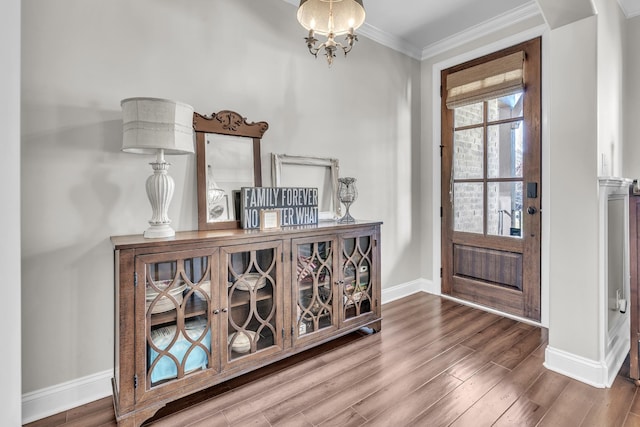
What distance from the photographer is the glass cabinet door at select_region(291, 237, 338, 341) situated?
212cm

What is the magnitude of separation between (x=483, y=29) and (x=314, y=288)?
283cm

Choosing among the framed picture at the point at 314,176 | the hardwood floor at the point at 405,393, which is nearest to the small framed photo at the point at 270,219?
the framed picture at the point at 314,176

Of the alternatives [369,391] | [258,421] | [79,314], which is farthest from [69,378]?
[369,391]

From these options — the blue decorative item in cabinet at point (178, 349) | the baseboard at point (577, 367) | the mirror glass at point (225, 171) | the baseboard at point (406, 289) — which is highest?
the mirror glass at point (225, 171)

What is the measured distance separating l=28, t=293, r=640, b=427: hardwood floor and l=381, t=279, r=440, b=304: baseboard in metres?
0.84

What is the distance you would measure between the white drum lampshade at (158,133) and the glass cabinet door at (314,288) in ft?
2.64

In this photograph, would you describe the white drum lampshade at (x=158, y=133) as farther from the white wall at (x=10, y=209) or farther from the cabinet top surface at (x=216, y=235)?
the white wall at (x=10, y=209)

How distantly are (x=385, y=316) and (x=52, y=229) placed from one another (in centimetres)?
249

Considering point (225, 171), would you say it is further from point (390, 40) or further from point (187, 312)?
point (390, 40)

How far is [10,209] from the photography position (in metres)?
1.37

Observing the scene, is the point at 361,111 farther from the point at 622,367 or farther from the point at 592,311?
the point at 622,367

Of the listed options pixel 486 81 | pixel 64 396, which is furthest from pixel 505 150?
pixel 64 396

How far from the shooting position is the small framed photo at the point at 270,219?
2.07 m

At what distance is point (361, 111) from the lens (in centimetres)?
307
